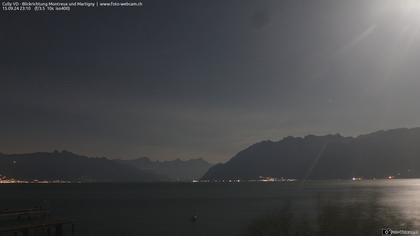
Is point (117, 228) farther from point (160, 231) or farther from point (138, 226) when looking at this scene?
point (160, 231)

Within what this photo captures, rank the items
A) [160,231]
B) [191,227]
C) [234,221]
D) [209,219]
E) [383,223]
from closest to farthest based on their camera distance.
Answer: [383,223], [160,231], [191,227], [234,221], [209,219]

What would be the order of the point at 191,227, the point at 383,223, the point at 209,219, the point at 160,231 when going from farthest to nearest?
the point at 209,219, the point at 191,227, the point at 160,231, the point at 383,223

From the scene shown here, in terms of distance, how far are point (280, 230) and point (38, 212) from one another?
3157 centimetres

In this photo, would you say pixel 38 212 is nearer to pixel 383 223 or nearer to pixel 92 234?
pixel 92 234

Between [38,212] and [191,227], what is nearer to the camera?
[38,212]

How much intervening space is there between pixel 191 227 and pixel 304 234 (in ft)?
87.2

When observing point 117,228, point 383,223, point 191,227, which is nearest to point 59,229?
point 117,228

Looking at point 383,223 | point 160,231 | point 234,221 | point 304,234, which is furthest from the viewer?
point 234,221

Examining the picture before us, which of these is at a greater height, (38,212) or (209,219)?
(38,212)

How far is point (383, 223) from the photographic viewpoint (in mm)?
64812

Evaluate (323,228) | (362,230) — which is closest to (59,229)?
(323,228)

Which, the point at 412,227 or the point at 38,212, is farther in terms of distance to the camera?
the point at 412,227

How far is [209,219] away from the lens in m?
87.4

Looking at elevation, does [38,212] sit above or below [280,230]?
above
